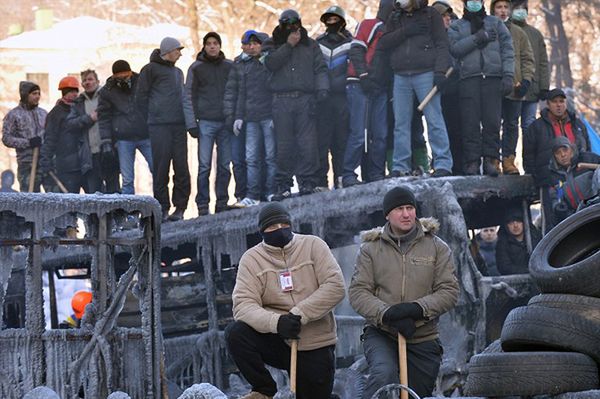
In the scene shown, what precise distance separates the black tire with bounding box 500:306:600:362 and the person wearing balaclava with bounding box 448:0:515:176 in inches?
228

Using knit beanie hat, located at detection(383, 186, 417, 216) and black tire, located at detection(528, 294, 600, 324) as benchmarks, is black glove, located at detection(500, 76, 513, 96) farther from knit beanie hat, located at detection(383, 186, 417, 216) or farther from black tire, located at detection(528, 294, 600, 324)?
black tire, located at detection(528, 294, 600, 324)

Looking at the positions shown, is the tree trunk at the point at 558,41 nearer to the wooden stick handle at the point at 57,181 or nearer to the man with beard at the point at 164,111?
the wooden stick handle at the point at 57,181

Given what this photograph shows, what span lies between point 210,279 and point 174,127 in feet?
6.36

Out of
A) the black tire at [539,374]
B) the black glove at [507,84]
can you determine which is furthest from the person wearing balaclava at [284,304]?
the black glove at [507,84]

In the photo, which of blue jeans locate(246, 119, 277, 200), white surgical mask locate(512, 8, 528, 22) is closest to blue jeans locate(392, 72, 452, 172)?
white surgical mask locate(512, 8, 528, 22)

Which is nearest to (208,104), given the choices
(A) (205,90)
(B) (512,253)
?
(A) (205,90)

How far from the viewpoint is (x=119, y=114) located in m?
17.9

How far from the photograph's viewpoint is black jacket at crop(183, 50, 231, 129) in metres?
17.4

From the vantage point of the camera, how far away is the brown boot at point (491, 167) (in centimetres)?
1549

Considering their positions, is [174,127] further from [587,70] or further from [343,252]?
[587,70]

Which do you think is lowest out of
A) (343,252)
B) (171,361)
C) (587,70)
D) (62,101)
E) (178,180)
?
(171,361)

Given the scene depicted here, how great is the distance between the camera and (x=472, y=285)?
14461mm

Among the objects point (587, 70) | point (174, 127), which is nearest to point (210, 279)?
point (174, 127)

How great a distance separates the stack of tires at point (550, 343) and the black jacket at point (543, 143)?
508 centimetres
